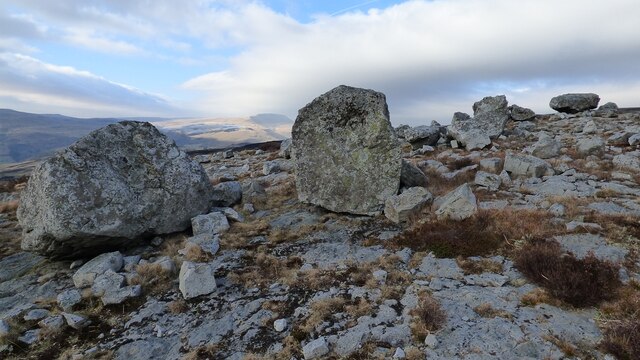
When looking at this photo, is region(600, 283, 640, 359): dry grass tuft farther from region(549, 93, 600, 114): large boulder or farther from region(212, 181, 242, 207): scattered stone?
region(549, 93, 600, 114): large boulder

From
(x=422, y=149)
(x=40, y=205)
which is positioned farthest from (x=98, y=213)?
(x=422, y=149)

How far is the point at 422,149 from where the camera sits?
102 ft

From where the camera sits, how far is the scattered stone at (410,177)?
1761 centimetres

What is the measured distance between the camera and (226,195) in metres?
18.8

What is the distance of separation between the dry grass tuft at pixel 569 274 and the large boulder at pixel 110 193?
39.6ft

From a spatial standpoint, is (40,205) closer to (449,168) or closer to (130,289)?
(130,289)

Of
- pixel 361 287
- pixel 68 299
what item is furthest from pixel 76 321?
pixel 361 287

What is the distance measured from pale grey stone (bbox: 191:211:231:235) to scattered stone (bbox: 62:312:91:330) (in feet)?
18.3

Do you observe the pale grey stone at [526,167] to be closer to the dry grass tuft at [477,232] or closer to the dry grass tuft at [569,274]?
the dry grass tuft at [477,232]

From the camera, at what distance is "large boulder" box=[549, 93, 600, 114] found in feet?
163

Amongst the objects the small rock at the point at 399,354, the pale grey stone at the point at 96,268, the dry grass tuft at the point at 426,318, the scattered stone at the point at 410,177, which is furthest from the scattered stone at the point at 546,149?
the pale grey stone at the point at 96,268

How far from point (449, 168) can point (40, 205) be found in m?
19.3

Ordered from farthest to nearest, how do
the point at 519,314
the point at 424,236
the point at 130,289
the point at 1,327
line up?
the point at 424,236, the point at 130,289, the point at 1,327, the point at 519,314

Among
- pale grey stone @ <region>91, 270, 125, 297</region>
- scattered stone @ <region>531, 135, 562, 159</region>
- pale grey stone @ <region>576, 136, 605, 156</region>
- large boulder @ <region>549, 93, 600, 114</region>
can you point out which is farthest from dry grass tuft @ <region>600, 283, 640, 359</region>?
large boulder @ <region>549, 93, 600, 114</region>
